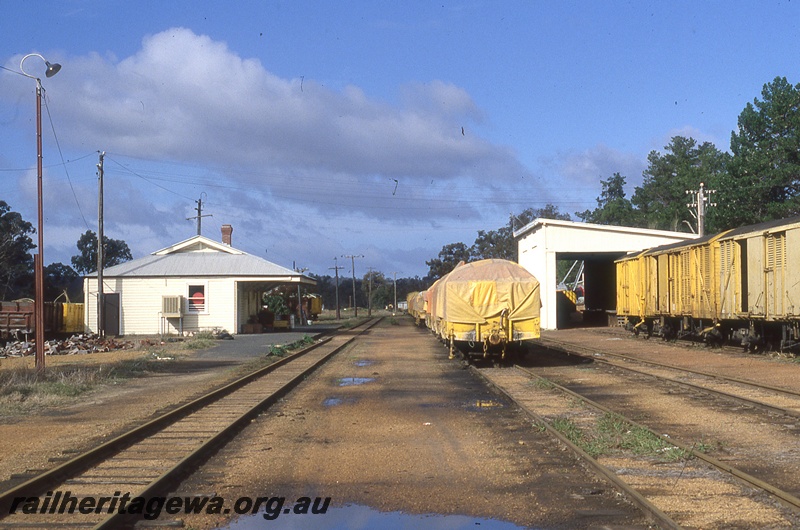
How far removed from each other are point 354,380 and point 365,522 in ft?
40.5

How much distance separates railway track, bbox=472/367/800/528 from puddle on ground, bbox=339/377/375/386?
21.2ft

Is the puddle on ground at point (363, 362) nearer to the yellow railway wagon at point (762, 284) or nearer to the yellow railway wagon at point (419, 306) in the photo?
the yellow railway wagon at point (762, 284)

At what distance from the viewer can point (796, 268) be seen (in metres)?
20.0

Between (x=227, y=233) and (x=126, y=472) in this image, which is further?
(x=227, y=233)

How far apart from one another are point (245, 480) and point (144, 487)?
0.99 m

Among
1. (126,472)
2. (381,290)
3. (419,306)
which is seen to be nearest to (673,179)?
(419,306)

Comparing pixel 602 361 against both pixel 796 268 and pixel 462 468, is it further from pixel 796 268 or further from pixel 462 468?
pixel 462 468

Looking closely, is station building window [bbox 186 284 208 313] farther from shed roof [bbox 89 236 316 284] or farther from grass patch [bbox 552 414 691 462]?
grass patch [bbox 552 414 691 462]

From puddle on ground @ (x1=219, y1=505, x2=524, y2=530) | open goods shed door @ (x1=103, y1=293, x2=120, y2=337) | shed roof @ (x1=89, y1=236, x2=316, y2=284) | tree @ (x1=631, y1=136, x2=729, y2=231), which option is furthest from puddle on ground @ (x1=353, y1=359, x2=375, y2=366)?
tree @ (x1=631, y1=136, x2=729, y2=231)

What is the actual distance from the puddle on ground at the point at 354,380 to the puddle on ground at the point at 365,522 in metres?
11.2

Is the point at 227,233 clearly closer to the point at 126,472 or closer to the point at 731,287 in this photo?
the point at 731,287

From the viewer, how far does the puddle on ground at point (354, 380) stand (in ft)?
60.2

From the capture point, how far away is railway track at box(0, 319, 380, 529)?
6918 mm

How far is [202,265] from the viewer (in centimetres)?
4231
